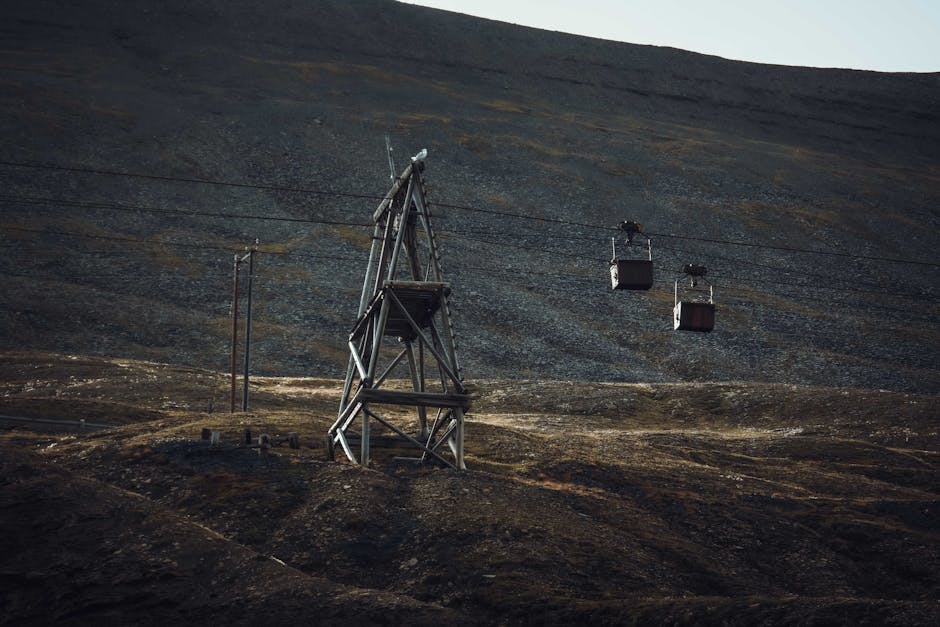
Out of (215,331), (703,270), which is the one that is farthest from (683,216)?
(703,270)

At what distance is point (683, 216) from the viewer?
130 m

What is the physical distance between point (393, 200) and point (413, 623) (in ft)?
60.4

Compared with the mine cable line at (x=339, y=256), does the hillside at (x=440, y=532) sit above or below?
below

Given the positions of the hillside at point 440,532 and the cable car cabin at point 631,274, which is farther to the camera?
the cable car cabin at point 631,274

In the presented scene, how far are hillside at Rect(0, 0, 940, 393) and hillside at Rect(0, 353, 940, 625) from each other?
39740 millimetres

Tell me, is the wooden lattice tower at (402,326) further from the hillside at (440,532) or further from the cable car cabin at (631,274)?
the cable car cabin at (631,274)

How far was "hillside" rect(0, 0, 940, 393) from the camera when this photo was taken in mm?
90562

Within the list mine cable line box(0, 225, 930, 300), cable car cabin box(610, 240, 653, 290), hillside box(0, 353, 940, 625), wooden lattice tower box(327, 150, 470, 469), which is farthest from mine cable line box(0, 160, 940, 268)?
wooden lattice tower box(327, 150, 470, 469)

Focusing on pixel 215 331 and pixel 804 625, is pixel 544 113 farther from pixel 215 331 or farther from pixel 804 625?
pixel 804 625

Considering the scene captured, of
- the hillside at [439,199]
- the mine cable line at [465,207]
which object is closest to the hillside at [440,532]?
the hillside at [439,199]

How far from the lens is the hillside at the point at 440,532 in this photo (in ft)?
75.3

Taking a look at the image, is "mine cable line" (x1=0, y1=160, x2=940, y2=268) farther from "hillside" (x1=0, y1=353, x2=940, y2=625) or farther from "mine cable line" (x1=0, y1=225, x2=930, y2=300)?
"hillside" (x1=0, y1=353, x2=940, y2=625)

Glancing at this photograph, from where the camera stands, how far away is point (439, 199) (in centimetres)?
12406

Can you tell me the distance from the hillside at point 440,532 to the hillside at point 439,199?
130 feet
